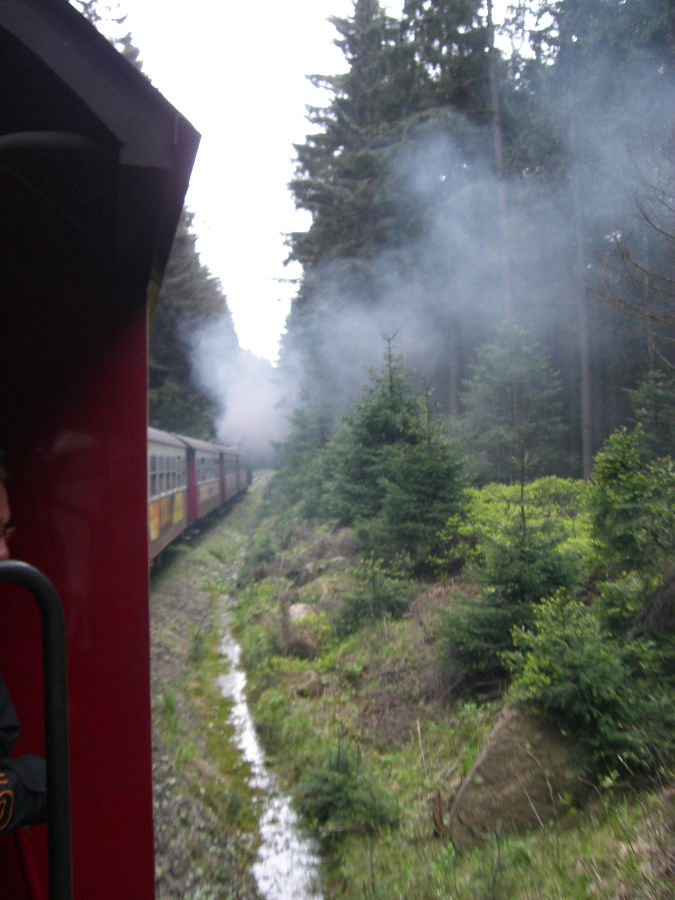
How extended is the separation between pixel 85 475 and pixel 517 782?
10.7ft

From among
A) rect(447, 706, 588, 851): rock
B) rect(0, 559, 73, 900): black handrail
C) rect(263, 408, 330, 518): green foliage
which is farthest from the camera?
rect(263, 408, 330, 518): green foliage

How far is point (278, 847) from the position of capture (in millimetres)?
4977

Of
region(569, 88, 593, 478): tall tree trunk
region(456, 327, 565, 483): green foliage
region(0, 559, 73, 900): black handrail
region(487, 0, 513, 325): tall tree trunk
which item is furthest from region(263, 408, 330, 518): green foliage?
region(0, 559, 73, 900): black handrail

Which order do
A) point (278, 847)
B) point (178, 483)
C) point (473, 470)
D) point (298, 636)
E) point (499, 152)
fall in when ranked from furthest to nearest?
1. point (499, 152)
2. point (178, 483)
3. point (473, 470)
4. point (298, 636)
5. point (278, 847)

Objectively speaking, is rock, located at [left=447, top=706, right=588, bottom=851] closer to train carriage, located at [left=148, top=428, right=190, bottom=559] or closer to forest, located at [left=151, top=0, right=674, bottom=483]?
train carriage, located at [left=148, top=428, right=190, bottom=559]

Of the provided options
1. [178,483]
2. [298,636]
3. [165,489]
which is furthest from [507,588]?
[178,483]

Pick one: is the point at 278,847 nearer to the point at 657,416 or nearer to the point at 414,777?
the point at 414,777

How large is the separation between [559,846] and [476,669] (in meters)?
2.54

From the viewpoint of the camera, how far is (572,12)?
18.3m

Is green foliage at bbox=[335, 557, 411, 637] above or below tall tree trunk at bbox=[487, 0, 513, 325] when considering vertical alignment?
below

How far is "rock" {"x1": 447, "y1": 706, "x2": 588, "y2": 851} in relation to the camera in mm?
3965

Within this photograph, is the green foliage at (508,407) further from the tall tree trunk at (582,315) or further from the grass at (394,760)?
the grass at (394,760)

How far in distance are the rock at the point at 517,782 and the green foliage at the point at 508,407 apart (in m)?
10.7

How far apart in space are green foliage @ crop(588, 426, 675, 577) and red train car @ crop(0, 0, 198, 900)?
3854 mm
